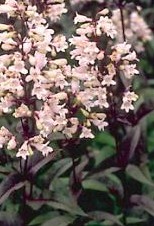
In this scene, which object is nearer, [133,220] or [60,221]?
[60,221]

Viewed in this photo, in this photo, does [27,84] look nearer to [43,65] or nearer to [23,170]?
[43,65]

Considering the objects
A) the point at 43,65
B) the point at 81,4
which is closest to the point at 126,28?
the point at 81,4

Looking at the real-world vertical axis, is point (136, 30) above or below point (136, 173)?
above

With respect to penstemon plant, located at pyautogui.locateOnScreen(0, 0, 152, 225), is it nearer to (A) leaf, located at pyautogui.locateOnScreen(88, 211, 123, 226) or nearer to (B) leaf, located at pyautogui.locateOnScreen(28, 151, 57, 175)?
(B) leaf, located at pyautogui.locateOnScreen(28, 151, 57, 175)

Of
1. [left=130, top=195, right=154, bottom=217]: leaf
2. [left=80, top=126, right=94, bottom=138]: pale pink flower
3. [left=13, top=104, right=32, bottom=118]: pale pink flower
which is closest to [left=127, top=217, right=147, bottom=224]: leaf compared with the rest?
[left=130, top=195, right=154, bottom=217]: leaf

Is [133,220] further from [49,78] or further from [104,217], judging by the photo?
[49,78]

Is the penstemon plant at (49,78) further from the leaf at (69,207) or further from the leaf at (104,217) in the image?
the leaf at (104,217)

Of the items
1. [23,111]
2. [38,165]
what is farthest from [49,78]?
[38,165]

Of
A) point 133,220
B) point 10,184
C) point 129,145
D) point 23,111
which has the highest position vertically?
point 23,111
